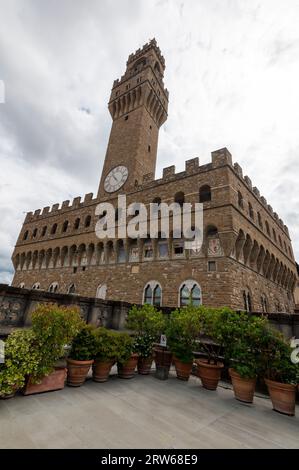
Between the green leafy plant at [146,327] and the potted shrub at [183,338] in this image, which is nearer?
the potted shrub at [183,338]

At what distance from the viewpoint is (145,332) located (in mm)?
5875

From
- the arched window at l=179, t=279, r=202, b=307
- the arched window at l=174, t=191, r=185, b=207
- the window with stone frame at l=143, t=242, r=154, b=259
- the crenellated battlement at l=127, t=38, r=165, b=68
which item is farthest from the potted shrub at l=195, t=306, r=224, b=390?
the crenellated battlement at l=127, t=38, r=165, b=68

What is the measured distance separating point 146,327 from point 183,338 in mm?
1052

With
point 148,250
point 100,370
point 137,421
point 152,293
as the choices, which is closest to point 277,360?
point 137,421

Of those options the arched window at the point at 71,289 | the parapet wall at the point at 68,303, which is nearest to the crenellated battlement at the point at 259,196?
the parapet wall at the point at 68,303

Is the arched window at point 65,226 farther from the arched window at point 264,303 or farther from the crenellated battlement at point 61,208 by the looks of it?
the arched window at point 264,303

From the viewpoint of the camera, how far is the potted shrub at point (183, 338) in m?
5.35

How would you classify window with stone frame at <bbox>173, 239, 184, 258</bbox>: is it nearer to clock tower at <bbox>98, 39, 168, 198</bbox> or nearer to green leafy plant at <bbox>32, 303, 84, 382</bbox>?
clock tower at <bbox>98, 39, 168, 198</bbox>

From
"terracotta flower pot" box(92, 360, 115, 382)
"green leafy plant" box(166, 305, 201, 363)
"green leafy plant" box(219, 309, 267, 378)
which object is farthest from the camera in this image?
"green leafy plant" box(166, 305, 201, 363)

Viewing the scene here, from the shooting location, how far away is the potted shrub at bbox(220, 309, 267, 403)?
4.32m

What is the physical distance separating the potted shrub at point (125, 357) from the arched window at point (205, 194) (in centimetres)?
1145

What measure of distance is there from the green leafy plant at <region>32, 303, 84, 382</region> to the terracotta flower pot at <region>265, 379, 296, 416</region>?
13.2ft
